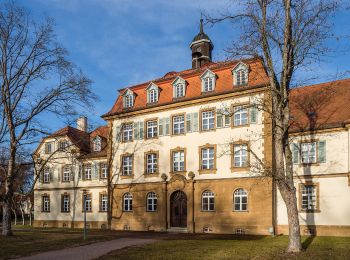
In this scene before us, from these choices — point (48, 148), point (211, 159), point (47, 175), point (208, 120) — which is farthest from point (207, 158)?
point (47, 175)

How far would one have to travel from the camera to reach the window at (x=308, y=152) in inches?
962

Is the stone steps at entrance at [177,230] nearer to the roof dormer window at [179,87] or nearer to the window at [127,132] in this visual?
the window at [127,132]

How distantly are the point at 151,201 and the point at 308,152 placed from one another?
1166 centimetres

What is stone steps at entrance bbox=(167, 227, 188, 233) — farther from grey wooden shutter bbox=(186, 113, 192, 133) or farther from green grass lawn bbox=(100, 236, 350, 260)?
green grass lawn bbox=(100, 236, 350, 260)

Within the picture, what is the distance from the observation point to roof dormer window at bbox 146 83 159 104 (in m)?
30.7

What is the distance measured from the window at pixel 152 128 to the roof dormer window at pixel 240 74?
6798 mm

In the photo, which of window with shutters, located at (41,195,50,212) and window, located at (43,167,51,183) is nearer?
window with shutters, located at (41,195,50,212)

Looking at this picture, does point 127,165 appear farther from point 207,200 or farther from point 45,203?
point 45,203

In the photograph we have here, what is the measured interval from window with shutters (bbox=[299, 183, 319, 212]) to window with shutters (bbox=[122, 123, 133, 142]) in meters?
13.3

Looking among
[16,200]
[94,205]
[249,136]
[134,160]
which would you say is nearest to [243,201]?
[249,136]

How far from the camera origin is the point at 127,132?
104ft

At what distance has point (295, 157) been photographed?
25.0m

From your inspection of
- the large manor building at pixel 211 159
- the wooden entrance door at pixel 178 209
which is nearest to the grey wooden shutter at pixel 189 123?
the large manor building at pixel 211 159

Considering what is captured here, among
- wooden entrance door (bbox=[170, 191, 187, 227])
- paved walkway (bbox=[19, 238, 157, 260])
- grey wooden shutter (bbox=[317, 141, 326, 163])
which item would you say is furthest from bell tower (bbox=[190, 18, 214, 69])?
paved walkway (bbox=[19, 238, 157, 260])
